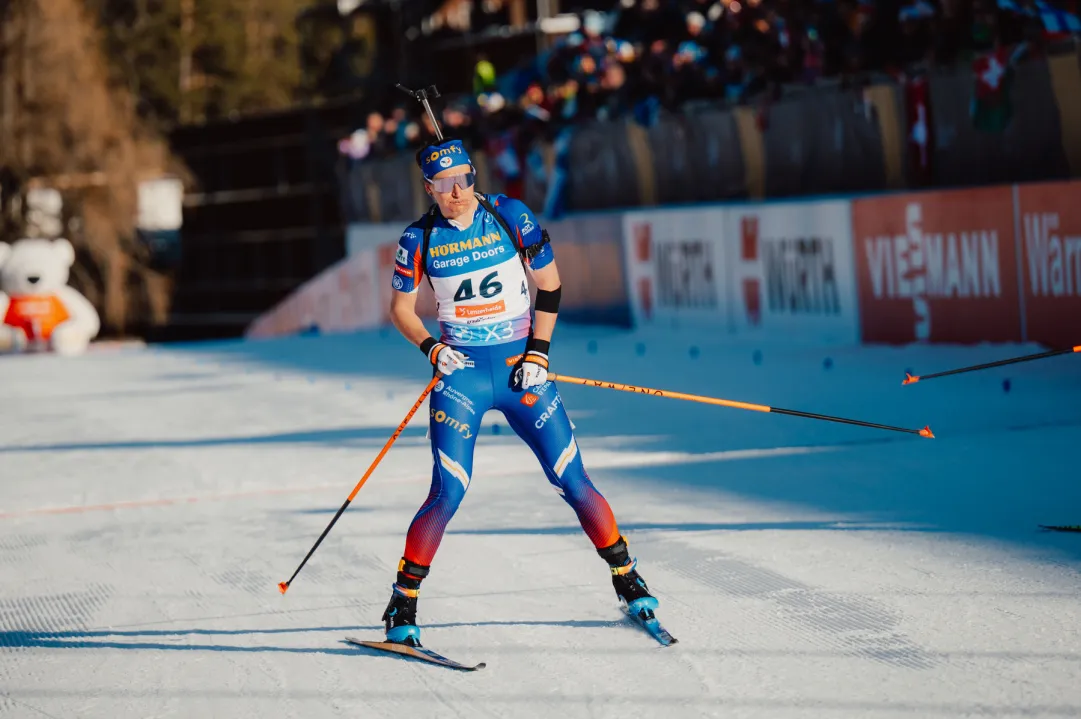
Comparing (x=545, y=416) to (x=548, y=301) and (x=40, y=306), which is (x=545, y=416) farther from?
(x=40, y=306)

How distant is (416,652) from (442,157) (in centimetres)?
189

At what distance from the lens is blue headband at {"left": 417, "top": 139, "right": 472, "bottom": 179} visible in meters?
6.06

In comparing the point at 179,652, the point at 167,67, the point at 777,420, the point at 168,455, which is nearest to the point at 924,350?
the point at 777,420

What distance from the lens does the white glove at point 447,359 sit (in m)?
5.96

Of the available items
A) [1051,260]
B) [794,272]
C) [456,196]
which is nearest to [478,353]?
[456,196]

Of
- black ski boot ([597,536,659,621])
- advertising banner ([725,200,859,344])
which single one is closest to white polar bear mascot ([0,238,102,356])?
advertising banner ([725,200,859,344])

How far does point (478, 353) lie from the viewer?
6.04m

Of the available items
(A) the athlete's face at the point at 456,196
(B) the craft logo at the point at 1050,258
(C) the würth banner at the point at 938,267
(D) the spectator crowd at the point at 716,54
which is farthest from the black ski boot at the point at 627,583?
(D) the spectator crowd at the point at 716,54

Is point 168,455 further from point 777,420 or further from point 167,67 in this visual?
point 167,67

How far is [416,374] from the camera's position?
16812 mm

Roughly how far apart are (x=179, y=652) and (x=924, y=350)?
9889 mm

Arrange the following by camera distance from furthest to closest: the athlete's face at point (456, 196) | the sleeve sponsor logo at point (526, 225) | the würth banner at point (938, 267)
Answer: the würth banner at point (938, 267) < the sleeve sponsor logo at point (526, 225) < the athlete's face at point (456, 196)

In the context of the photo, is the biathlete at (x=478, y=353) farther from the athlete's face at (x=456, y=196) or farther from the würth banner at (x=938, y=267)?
the würth banner at (x=938, y=267)

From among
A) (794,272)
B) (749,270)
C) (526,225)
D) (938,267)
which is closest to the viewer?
(526,225)
